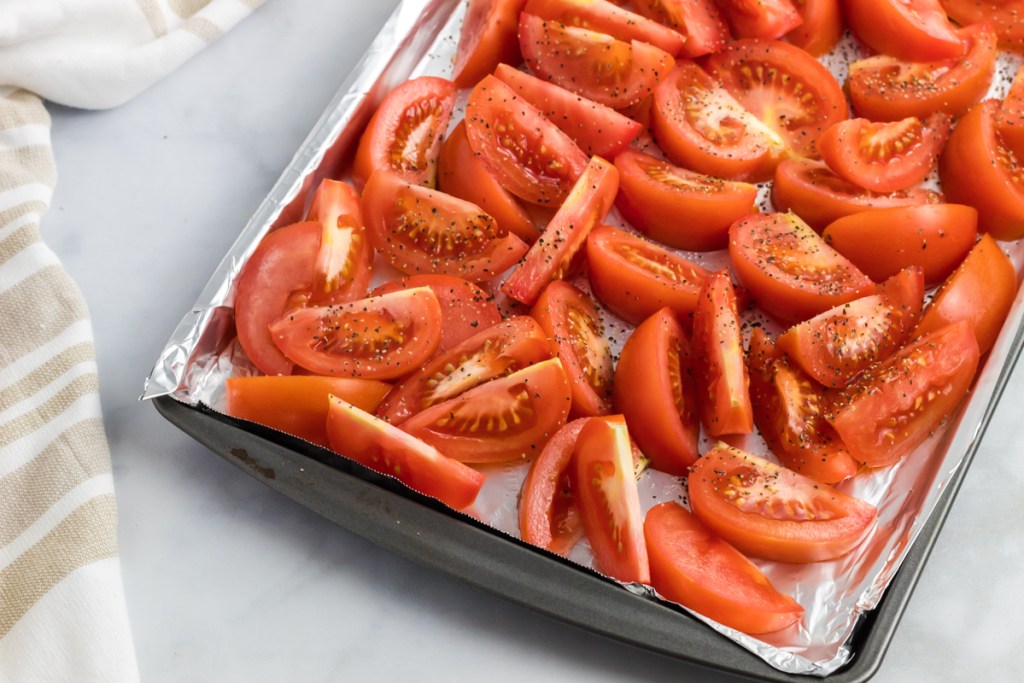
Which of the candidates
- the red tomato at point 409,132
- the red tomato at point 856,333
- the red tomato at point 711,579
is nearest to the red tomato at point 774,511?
the red tomato at point 711,579

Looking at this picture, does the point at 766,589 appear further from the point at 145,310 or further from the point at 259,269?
the point at 145,310

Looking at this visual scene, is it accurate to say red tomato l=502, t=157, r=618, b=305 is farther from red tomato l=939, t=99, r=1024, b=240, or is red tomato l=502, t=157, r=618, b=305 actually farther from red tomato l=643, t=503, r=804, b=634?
red tomato l=939, t=99, r=1024, b=240

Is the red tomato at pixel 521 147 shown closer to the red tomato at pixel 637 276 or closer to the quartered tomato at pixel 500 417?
the red tomato at pixel 637 276

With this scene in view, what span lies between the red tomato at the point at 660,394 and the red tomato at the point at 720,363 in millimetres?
30

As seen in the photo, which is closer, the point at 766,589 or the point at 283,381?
the point at 766,589

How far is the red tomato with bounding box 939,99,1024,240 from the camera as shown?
198 centimetres

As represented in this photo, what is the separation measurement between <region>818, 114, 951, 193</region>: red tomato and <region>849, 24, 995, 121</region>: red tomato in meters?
0.04

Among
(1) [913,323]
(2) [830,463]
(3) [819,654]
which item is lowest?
(3) [819,654]

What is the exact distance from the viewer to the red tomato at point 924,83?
2143 millimetres

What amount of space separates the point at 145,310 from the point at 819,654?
4.43 ft

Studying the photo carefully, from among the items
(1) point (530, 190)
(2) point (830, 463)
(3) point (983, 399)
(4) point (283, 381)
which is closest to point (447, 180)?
(1) point (530, 190)

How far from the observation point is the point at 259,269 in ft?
6.01

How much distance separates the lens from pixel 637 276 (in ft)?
6.05

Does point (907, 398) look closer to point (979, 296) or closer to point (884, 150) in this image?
point (979, 296)
